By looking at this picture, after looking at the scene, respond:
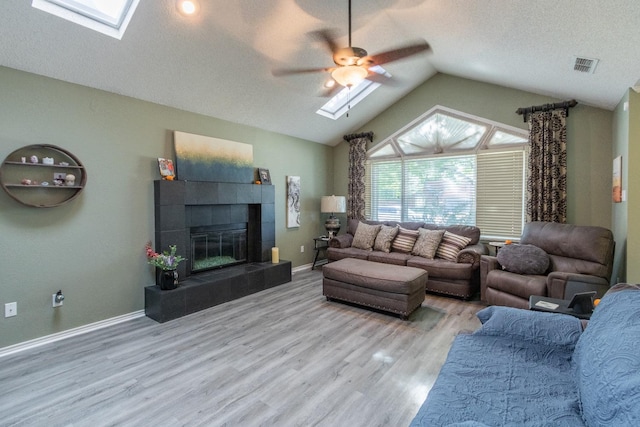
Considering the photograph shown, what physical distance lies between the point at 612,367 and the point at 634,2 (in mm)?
2490

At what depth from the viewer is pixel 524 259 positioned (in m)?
3.72

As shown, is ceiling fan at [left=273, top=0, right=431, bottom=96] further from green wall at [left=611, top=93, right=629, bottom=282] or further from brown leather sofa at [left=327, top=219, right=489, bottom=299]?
brown leather sofa at [left=327, top=219, right=489, bottom=299]

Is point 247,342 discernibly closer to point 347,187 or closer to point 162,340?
point 162,340

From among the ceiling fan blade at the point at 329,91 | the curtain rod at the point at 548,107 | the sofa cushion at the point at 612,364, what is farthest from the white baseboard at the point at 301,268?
the sofa cushion at the point at 612,364

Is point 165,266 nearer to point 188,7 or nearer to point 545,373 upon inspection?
point 188,7

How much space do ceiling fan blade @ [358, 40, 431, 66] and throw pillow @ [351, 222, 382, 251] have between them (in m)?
3.21

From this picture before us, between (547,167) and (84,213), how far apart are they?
19.5 feet

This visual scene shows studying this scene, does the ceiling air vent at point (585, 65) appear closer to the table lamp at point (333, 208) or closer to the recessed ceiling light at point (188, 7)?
the recessed ceiling light at point (188, 7)

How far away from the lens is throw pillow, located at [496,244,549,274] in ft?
12.0

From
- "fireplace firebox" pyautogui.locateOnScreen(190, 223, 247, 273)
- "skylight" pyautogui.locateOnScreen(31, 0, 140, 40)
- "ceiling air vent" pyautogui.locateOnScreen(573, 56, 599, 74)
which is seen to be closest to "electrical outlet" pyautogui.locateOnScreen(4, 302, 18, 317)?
"fireplace firebox" pyautogui.locateOnScreen(190, 223, 247, 273)

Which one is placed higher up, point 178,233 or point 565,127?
point 565,127

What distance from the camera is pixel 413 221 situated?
19.6ft

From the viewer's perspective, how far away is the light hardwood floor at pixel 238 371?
206 cm

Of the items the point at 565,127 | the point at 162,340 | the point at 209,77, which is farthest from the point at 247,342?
the point at 565,127
